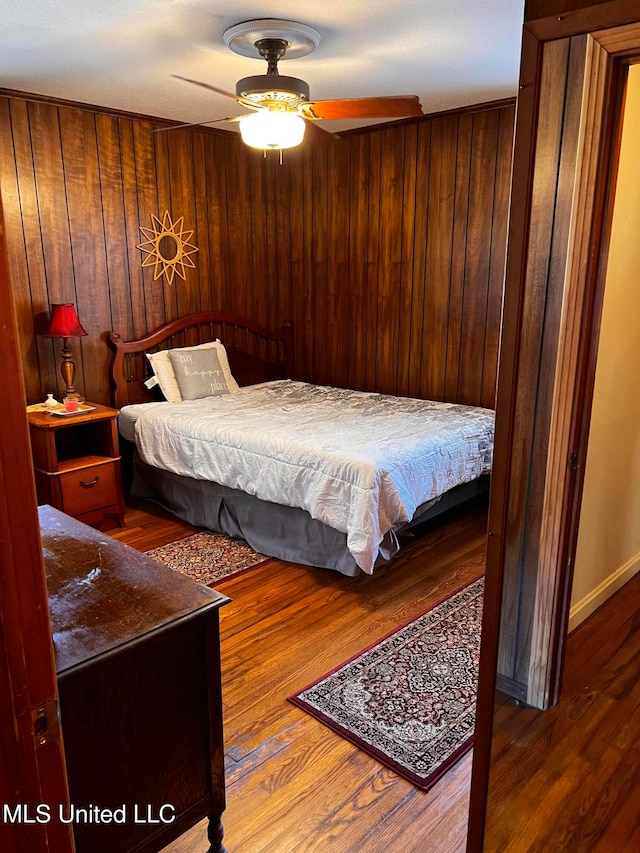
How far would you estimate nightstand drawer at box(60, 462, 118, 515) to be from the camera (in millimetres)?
3605

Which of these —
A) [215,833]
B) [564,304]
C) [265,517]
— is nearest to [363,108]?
[564,304]

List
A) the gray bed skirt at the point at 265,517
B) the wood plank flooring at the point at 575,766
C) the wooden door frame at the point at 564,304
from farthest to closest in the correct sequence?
1. the gray bed skirt at the point at 265,517
2. the wood plank flooring at the point at 575,766
3. the wooden door frame at the point at 564,304

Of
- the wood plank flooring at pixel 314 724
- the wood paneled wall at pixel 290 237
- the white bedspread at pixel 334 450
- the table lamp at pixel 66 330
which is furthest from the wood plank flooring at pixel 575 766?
the table lamp at pixel 66 330

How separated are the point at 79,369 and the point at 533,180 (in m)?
3.58

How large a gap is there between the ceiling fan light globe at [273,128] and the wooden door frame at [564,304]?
1.81m

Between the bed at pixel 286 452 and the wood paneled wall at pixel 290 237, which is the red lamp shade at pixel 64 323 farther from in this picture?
the bed at pixel 286 452

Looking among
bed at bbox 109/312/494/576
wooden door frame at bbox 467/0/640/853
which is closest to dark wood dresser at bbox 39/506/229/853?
wooden door frame at bbox 467/0/640/853

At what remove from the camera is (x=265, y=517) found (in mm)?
3469

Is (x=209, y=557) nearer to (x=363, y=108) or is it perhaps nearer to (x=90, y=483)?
(x=90, y=483)

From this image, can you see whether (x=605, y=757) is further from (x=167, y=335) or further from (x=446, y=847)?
(x=167, y=335)

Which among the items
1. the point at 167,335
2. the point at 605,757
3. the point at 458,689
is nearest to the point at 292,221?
the point at 167,335

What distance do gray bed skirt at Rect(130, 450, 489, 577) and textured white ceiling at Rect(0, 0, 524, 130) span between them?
2279 mm

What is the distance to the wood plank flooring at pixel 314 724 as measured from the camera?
1734 mm

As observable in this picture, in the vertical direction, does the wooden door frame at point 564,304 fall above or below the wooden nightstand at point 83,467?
above
